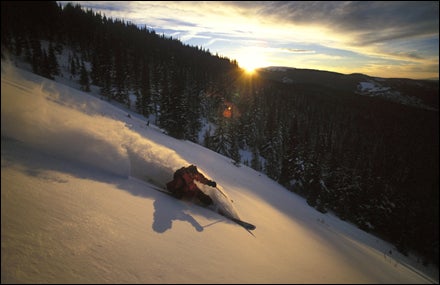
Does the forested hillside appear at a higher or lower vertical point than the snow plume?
lower

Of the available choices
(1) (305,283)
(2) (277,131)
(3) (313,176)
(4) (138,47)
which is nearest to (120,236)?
(1) (305,283)

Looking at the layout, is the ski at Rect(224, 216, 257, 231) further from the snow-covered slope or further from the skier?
the skier

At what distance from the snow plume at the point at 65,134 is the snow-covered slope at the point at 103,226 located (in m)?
0.03

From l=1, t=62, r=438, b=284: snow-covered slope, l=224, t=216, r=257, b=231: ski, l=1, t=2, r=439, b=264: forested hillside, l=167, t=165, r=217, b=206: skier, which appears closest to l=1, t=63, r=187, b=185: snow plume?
l=1, t=62, r=438, b=284: snow-covered slope

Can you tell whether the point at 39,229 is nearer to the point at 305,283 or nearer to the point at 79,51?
the point at 305,283

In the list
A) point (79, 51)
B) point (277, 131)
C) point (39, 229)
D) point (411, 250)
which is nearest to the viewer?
point (39, 229)

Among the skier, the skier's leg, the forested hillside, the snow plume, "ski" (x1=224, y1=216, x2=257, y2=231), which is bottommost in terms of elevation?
the forested hillside

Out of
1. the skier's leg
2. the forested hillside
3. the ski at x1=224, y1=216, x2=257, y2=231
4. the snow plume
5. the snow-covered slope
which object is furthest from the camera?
the forested hillside

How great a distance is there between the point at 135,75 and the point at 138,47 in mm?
39195

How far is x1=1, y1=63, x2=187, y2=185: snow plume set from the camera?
4.75 m

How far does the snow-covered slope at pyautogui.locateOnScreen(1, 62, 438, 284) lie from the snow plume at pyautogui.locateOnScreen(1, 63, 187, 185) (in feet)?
0.09

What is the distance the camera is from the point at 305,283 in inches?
154

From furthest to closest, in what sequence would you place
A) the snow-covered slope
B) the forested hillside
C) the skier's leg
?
the forested hillside < the skier's leg < the snow-covered slope

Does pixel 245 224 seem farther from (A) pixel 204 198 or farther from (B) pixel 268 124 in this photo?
(B) pixel 268 124
